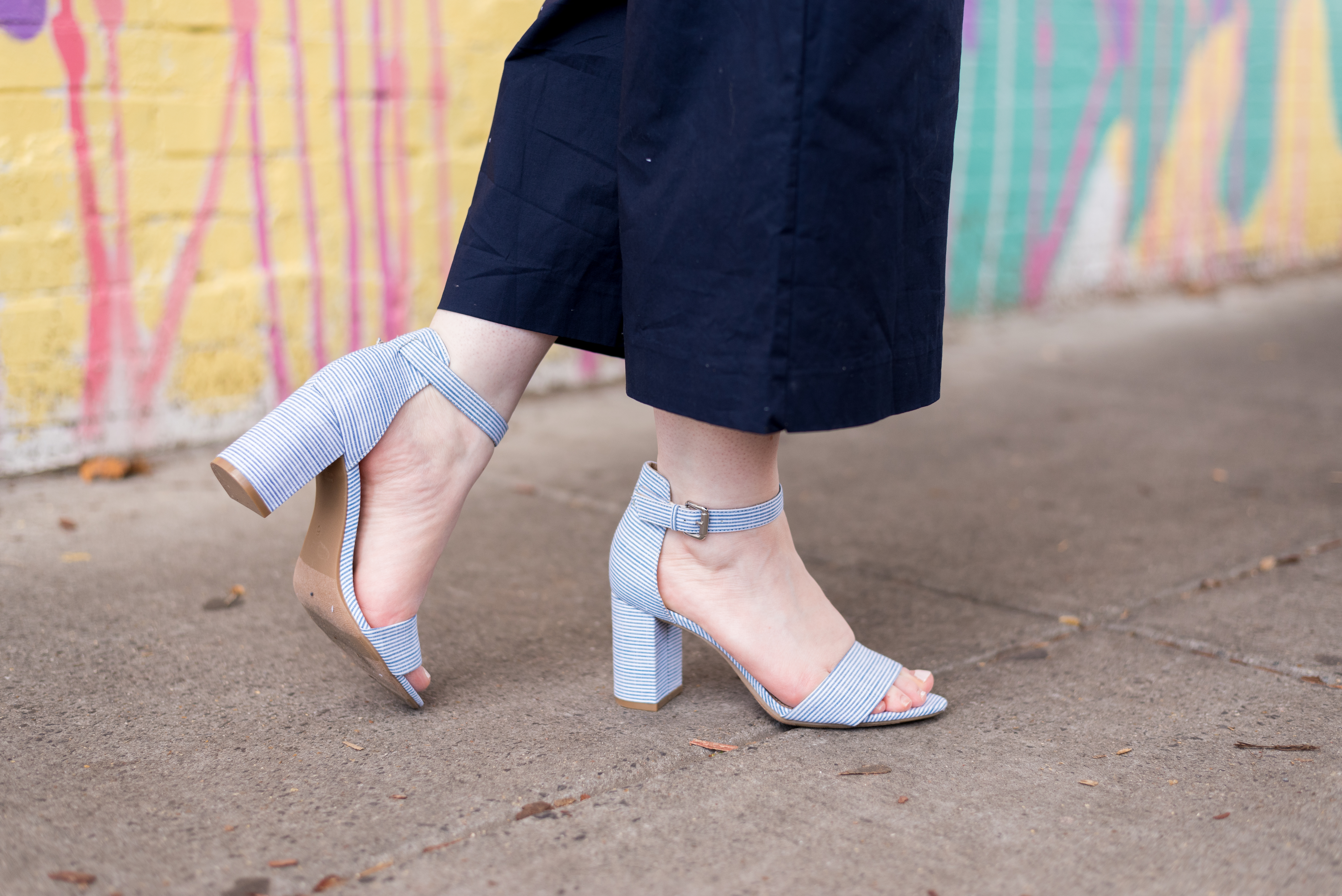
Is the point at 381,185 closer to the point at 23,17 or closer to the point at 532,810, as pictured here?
the point at 23,17

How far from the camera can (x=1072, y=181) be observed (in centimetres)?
430

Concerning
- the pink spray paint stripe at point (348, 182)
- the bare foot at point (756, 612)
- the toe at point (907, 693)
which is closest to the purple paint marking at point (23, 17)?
the pink spray paint stripe at point (348, 182)

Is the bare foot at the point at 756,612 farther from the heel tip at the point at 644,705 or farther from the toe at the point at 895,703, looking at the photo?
the heel tip at the point at 644,705

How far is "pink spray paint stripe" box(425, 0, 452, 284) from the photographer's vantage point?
265cm

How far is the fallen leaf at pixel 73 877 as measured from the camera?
0.96 m

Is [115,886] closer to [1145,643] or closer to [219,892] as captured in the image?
[219,892]

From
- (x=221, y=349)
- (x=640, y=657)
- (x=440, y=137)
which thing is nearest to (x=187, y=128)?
(x=221, y=349)

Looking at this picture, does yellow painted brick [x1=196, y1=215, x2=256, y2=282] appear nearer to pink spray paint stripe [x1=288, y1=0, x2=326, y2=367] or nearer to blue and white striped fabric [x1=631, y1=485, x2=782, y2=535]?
pink spray paint stripe [x1=288, y1=0, x2=326, y2=367]

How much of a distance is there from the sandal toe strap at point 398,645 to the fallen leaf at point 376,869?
27 centimetres

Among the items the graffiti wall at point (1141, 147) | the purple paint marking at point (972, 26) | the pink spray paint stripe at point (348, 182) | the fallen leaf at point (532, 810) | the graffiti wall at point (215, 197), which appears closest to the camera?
the fallen leaf at point (532, 810)

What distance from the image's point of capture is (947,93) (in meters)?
1.20

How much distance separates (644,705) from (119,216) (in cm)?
155

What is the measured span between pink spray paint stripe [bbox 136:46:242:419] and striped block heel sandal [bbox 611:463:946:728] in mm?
1386

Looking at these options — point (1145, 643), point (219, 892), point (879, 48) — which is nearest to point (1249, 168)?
point (1145, 643)
